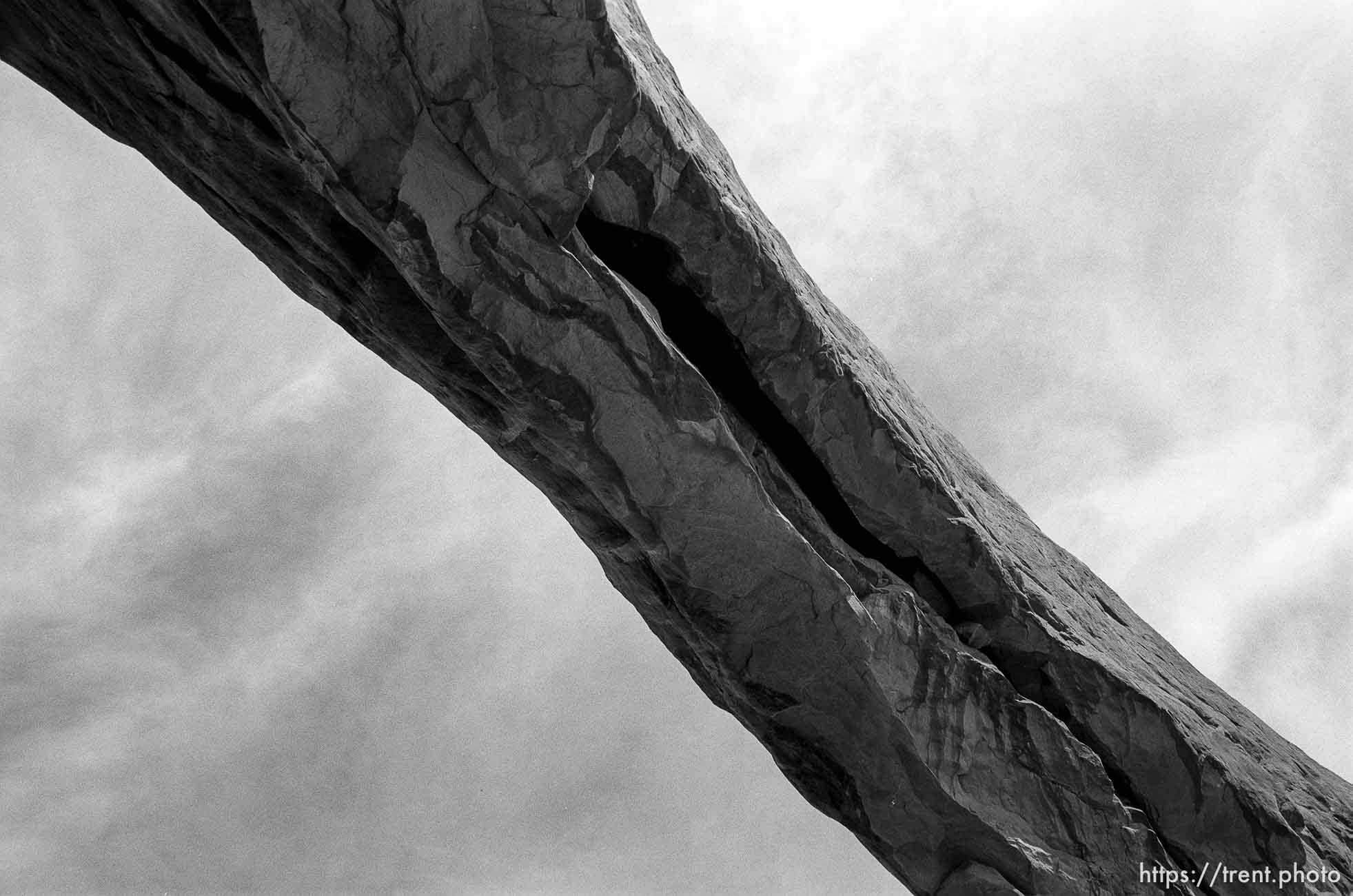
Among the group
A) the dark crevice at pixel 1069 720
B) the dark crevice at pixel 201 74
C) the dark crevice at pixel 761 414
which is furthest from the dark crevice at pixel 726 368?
the dark crevice at pixel 201 74

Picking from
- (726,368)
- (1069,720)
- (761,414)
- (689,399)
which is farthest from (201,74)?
(1069,720)

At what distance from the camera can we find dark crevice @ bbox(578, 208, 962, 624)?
929 centimetres

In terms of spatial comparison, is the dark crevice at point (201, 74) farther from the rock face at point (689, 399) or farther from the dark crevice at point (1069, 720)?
the dark crevice at point (1069, 720)

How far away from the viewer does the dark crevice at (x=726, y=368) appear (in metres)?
9.29

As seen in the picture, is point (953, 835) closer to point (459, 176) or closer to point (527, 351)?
point (527, 351)

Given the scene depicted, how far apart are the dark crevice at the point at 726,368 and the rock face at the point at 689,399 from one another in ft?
0.10

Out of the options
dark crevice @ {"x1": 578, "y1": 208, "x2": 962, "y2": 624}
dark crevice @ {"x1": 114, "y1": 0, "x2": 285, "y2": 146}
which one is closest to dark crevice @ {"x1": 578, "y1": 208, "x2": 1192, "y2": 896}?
dark crevice @ {"x1": 578, "y1": 208, "x2": 962, "y2": 624}

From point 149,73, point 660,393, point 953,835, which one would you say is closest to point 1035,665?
point 953,835

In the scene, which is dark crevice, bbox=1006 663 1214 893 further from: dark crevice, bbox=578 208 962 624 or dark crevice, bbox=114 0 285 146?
dark crevice, bbox=114 0 285 146

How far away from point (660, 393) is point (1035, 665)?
212 inches

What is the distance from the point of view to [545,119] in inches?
311

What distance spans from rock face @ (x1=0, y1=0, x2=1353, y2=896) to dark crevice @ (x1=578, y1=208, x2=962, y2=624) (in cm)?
3

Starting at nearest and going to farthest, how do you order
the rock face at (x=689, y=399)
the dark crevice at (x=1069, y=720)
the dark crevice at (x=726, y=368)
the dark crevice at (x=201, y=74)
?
the rock face at (x=689, y=399), the dark crevice at (x=201, y=74), the dark crevice at (x=726, y=368), the dark crevice at (x=1069, y=720)

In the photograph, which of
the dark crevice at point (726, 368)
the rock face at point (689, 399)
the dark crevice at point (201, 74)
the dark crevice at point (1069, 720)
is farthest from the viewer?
the dark crevice at point (1069, 720)
